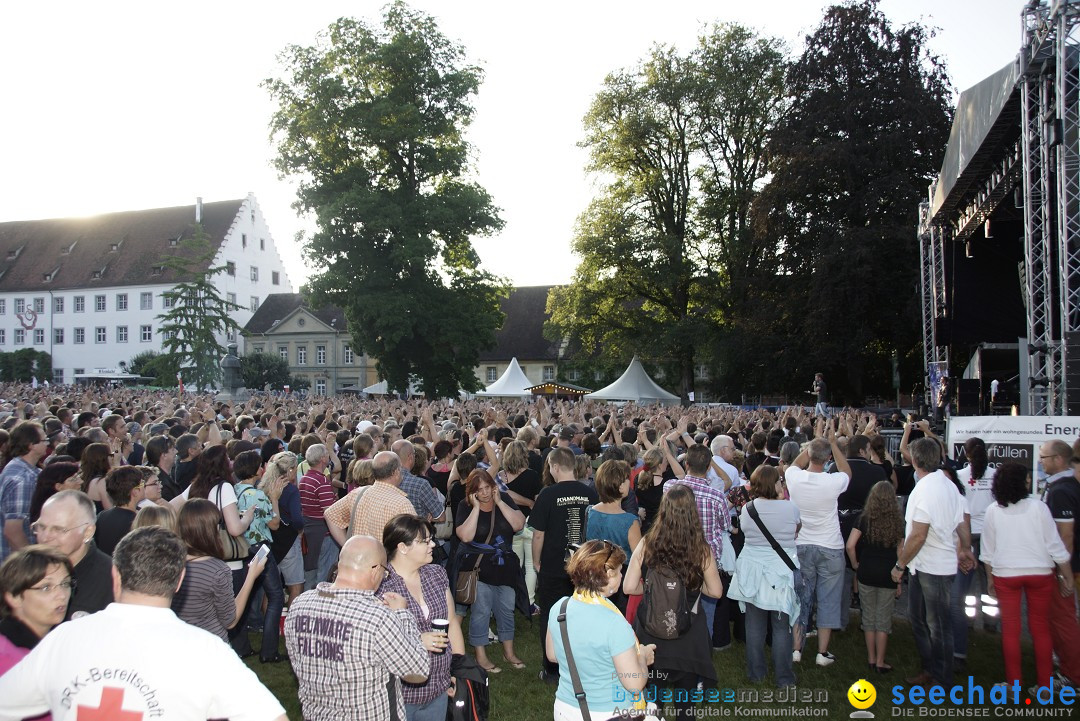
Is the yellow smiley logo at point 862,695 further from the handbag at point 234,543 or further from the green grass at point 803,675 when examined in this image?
the handbag at point 234,543

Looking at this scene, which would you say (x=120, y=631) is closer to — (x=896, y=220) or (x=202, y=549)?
(x=202, y=549)

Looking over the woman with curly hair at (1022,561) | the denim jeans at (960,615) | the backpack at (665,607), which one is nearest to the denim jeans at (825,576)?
the denim jeans at (960,615)

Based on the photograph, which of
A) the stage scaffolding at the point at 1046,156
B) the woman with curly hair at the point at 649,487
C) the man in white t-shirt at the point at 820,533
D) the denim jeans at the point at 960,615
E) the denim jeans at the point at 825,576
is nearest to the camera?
the man in white t-shirt at the point at 820,533

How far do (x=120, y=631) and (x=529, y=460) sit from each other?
5.05 metres

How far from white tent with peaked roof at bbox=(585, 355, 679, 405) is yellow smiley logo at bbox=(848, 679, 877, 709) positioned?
72.5ft

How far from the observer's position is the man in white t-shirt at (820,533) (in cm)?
609

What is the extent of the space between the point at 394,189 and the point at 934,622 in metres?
27.8

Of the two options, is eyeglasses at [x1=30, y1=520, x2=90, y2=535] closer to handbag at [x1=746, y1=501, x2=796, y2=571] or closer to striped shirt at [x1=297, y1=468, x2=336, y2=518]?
striped shirt at [x1=297, y1=468, x2=336, y2=518]

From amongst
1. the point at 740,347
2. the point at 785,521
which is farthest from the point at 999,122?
the point at 740,347

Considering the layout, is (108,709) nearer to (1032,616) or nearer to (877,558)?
(877,558)

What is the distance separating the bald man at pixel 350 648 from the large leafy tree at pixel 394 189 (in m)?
26.2

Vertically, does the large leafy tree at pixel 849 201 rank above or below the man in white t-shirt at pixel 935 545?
above

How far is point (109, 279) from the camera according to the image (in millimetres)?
60312

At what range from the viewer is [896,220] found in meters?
25.5
